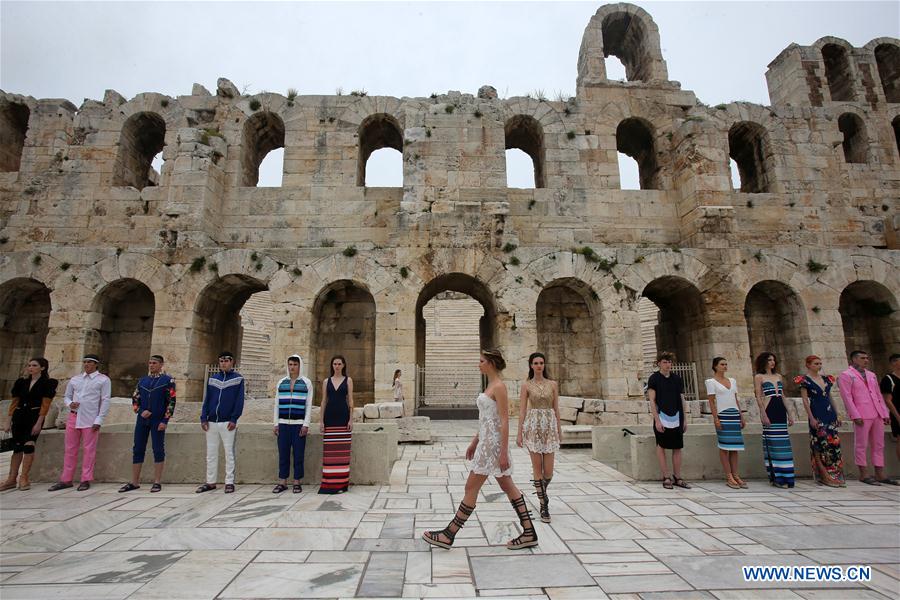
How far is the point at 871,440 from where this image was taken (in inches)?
261

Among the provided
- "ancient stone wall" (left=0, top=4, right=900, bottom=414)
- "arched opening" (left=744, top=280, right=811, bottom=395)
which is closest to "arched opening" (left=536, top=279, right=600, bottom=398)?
"ancient stone wall" (left=0, top=4, right=900, bottom=414)

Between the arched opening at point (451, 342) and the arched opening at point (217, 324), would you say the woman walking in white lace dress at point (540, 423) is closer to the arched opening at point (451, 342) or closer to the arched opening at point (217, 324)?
the arched opening at point (451, 342)

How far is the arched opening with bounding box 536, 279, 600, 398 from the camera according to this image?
45.0ft

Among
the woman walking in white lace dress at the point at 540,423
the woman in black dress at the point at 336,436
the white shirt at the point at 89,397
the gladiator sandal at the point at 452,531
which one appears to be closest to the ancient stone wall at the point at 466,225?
the white shirt at the point at 89,397

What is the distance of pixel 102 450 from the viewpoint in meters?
6.54

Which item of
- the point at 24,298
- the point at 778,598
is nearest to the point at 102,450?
the point at 778,598

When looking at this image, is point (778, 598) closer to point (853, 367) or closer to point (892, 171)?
point (853, 367)

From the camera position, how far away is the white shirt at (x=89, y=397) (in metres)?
6.30

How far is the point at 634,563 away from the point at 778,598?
0.97 metres

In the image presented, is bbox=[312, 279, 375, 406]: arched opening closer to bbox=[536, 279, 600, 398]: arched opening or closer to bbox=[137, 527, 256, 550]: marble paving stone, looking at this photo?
bbox=[536, 279, 600, 398]: arched opening

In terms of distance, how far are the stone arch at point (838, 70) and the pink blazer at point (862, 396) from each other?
16.5 m

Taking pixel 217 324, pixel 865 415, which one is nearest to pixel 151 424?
pixel 217 324

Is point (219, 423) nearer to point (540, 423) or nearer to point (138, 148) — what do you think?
point (540, 423)

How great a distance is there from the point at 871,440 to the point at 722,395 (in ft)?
8.35
